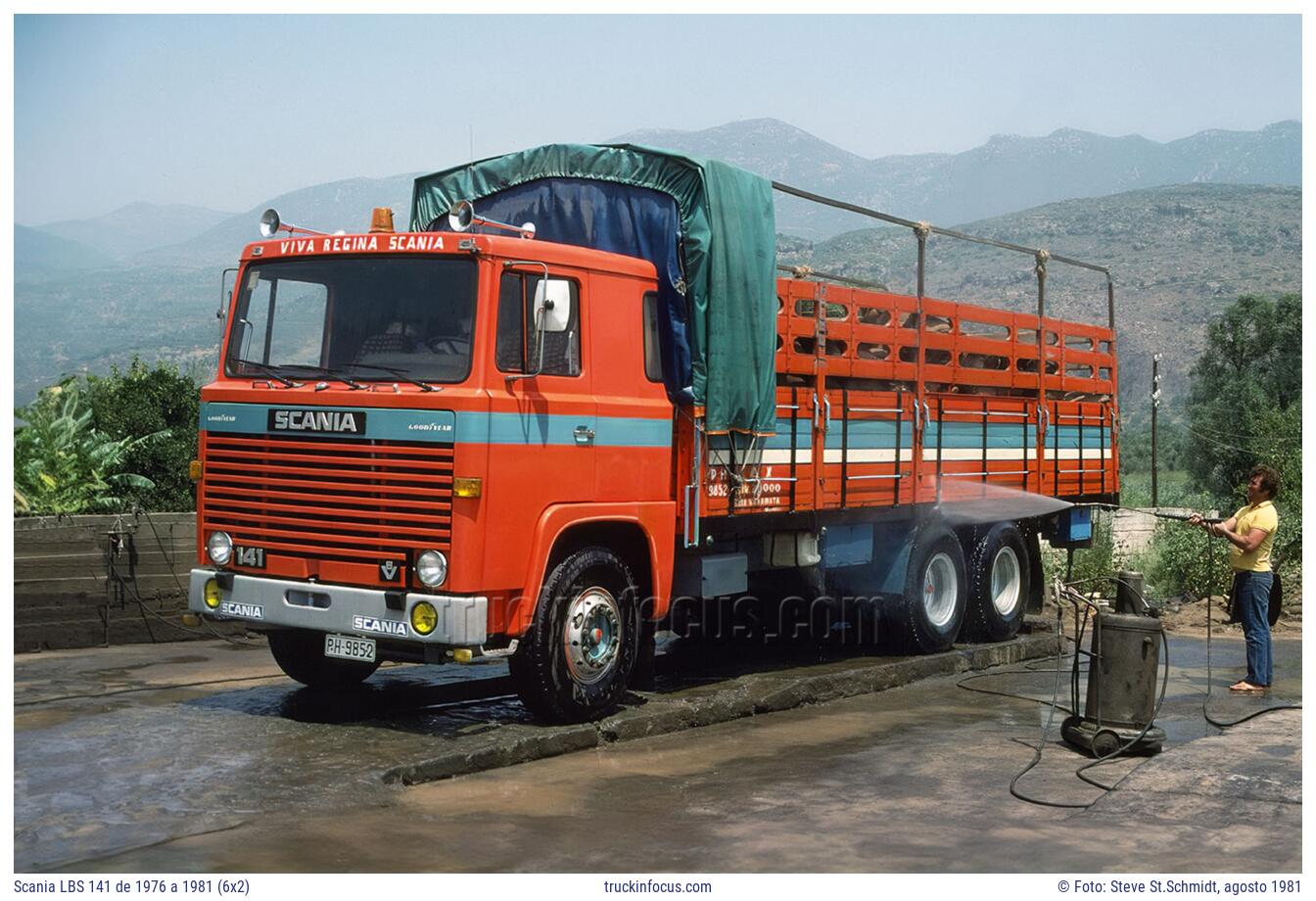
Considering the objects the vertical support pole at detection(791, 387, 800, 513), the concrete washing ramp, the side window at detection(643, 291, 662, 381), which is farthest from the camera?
the vertical support pole at detection(791, 387, 800, 513)

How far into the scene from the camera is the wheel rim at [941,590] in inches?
497

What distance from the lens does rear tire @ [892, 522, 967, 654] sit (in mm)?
12148

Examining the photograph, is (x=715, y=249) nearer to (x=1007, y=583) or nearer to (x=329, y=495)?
(x=329, y=495)

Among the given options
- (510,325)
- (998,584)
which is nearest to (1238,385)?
(998,584)

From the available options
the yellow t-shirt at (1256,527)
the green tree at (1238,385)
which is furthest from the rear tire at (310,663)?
the green tree at (1238,385)

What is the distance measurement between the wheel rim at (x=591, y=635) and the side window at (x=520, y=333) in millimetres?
1448

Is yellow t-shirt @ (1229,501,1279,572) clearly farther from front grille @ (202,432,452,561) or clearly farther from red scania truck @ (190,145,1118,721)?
front grille @ (202,432,452,561)

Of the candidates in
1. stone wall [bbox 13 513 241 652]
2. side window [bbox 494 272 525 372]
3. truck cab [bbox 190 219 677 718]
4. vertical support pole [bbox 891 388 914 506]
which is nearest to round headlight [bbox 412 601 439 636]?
truck cab [bbox 190 219 677 718]

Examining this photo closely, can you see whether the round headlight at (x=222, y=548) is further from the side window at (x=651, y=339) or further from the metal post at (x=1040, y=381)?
the metal post at (x=1040, y=381)

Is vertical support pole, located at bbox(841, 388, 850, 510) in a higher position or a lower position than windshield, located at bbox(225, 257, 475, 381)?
lower

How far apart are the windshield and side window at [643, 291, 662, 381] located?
4.76 ft

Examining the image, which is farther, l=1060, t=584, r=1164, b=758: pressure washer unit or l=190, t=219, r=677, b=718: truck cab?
l=1060, t=584, r=1164, b=758: pressure washer unit

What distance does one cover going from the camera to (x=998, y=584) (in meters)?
13.7

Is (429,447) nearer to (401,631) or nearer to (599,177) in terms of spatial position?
(401,631)
